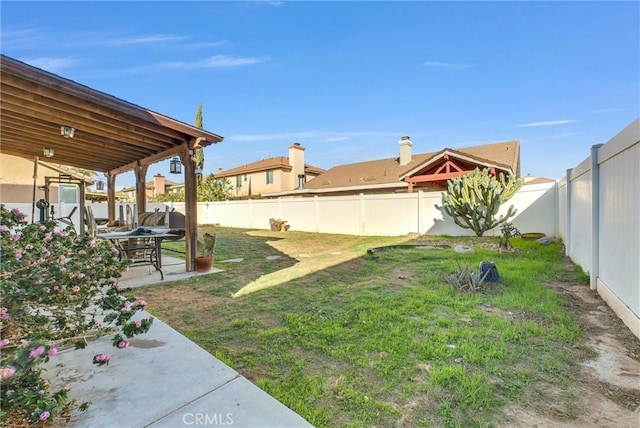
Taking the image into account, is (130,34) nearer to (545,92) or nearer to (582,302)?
(582,302)

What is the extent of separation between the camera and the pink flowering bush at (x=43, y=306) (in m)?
1.53

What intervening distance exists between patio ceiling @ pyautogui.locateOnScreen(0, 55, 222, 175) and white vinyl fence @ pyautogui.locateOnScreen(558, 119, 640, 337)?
6237 mm

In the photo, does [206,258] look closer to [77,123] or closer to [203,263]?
[203,263]

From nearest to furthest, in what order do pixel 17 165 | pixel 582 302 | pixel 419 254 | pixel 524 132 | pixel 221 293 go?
pixel 582 302, pixel 221 293, pixel 419 254, pixel 17 165, pixel 524 132

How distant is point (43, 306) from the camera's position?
7.68ft

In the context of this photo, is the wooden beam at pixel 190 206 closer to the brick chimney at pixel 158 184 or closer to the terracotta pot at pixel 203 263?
the terracotta pot at pixel 203 263

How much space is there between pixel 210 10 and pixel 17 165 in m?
12.4

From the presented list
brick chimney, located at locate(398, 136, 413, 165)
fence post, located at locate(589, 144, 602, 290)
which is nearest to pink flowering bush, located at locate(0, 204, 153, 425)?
fence post, located at locate(589, 144, 602, 290)

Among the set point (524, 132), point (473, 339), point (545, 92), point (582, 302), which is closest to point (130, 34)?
point (473, 339)

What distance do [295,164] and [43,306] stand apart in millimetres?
25213

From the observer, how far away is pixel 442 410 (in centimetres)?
203

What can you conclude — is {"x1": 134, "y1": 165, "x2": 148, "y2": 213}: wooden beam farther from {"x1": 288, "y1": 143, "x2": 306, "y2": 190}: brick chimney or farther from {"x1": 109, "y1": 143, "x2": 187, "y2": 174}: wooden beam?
{"x1": 288, "y1": 143, "x2": 306, "y2": 190}: brick chimney

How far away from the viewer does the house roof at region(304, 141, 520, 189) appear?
17.1m

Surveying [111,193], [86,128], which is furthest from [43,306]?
[111,193]
